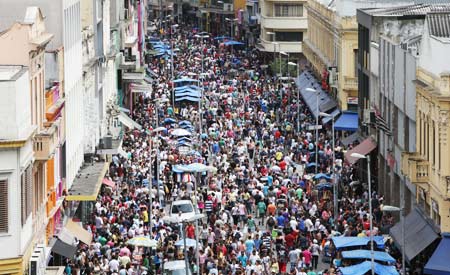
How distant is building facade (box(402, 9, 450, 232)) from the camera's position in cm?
5556

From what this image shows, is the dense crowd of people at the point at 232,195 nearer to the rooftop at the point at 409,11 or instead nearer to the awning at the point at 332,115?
the awning at the point at 332,115

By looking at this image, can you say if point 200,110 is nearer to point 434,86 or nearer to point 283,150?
point 283,150

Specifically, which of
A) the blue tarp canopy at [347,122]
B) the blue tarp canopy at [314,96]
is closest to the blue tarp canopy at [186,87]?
the blue tarp canopy at [314,96]

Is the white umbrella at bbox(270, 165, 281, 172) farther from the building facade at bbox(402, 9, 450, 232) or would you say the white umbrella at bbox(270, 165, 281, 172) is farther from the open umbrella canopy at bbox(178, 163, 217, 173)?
the building facade at bbox(402, 9, 450, 232)

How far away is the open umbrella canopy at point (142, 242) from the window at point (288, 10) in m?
87.2

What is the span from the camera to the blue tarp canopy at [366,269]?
54812 millimetres

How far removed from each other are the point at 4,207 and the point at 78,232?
59.9 feet

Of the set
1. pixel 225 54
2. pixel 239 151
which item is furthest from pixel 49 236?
pixel 225 54

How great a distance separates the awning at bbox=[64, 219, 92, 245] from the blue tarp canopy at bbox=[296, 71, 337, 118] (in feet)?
115

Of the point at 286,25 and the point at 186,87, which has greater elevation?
the point at 286,25

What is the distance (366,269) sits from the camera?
5491 centimetres

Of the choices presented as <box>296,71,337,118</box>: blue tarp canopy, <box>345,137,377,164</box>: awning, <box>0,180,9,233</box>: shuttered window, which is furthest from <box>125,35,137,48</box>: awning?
<box>0,180,9,233</box>: shuttered window

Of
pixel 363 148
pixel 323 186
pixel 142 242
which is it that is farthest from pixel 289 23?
pixel 142 242

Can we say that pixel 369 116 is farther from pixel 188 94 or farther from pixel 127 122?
pixel 188 94
